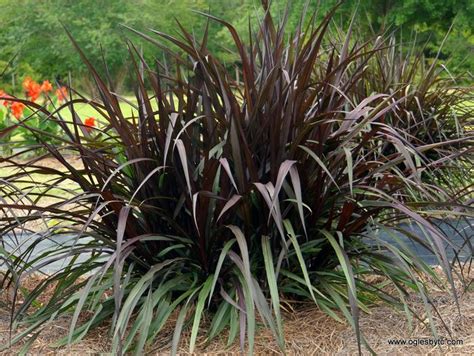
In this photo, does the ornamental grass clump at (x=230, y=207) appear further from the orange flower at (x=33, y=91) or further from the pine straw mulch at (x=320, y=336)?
the orange flower at (x=33, y=91)

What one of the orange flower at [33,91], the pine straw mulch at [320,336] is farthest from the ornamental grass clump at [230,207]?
the orange flower at [33,91]

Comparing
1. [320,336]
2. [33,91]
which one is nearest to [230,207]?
[320,336]

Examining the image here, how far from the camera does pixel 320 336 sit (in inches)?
112

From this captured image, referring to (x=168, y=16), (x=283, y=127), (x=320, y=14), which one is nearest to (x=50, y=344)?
(x=283, y=127)

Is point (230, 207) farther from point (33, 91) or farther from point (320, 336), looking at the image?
point (33, 91)

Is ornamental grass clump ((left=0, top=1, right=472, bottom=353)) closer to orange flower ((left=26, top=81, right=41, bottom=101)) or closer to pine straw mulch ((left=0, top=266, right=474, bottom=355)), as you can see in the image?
pine straw mulch ((left=0, top=266, right=474, bottom=355))

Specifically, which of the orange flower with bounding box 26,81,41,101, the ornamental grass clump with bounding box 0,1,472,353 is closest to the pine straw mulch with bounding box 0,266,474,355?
the ornamental grass clump with bounding box 0,1,472,353

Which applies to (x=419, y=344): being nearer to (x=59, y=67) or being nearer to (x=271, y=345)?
(x=271, y=345)

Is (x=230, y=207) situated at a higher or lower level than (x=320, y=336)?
higher

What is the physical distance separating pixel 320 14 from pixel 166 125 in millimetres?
16409

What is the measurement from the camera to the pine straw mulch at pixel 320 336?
9.04 feet

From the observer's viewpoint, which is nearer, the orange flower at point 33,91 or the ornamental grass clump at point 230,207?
the ornamental grass clump at point 230,207

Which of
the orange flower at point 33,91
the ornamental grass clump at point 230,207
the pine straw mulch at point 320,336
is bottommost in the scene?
the orange flower at point 33,91

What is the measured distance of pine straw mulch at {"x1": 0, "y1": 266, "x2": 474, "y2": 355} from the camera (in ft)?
9.04
